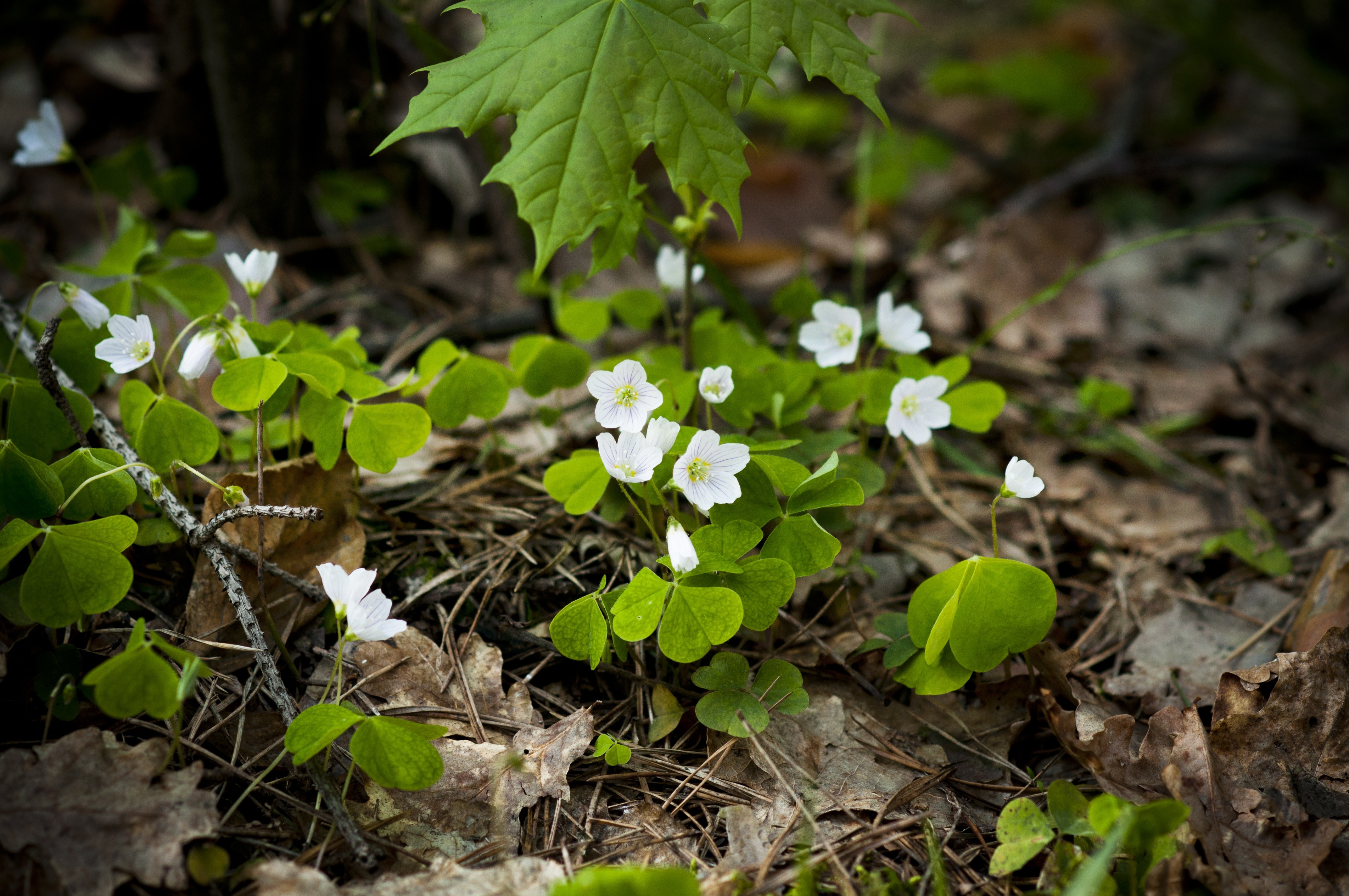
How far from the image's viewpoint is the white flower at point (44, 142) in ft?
8.43

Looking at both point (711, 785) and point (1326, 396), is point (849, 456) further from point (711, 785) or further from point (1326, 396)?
point (1326, 396)

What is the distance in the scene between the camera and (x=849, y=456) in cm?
234

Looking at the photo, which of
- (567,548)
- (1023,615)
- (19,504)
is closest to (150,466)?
(19,504)

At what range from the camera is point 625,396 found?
1902 mm

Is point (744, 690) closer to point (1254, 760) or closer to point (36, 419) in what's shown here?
point (1254, 760)

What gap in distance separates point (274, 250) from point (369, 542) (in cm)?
162

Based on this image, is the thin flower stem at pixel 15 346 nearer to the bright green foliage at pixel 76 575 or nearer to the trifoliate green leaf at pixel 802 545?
the bright green foliage at pixel 76 575

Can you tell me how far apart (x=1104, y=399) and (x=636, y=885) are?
8.68ft

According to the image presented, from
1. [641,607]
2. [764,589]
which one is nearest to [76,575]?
[641,607]

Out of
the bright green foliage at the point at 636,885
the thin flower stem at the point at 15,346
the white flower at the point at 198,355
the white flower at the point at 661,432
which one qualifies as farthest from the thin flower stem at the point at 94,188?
the bright green foliage at the point at 636,885

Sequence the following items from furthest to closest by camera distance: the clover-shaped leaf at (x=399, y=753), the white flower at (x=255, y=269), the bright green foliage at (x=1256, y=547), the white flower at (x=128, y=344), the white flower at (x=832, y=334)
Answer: the bright green foliage at (x=1256, y=547) < the white flower at (x=832, y=334) < the white flower at (x=255, y=269) < the white flower at (x=128, y=344) < the clover-shaped leaf at (x=399, y=753)

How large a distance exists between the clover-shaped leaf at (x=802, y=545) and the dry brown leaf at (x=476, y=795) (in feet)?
1.95

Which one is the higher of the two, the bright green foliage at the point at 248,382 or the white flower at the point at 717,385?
the bright green foliage at the point at 248,382

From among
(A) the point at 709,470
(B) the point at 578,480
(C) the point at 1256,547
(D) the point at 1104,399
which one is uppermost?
(A) the point at 709,470
